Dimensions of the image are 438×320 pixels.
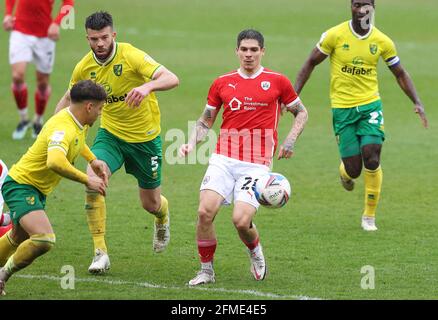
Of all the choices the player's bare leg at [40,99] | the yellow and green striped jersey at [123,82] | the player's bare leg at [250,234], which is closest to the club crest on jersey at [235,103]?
the yellow and green striped jersey at [123,82]

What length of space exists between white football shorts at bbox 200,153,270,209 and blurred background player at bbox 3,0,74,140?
8.82 metres

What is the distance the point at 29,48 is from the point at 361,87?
298 inches

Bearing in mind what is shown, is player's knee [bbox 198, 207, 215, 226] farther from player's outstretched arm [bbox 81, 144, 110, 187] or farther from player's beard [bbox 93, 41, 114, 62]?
player's beard [bbox 93, 41, 114, 62]

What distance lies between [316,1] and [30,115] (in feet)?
78.8

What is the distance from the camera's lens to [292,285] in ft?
30.9

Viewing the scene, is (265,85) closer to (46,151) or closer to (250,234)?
(250,234)

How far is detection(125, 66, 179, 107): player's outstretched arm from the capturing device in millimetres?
9124

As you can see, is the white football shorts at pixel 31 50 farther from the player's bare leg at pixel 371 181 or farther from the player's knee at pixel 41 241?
the player's knee at pixel 41 241

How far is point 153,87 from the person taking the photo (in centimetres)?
938

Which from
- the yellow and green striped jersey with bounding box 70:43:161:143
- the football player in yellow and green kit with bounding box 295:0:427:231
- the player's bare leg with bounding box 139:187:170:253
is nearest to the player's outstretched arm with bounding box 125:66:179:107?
the yellow and green striped jersey with bounding box 70:43:161:143

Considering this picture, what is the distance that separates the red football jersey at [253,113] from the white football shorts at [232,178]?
78 millimetres

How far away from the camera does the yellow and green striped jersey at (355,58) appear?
12266mm

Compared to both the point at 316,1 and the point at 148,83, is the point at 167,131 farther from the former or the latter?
the point at 316,1

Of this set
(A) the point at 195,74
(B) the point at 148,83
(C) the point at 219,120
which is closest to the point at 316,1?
(A) the point at 195,74
